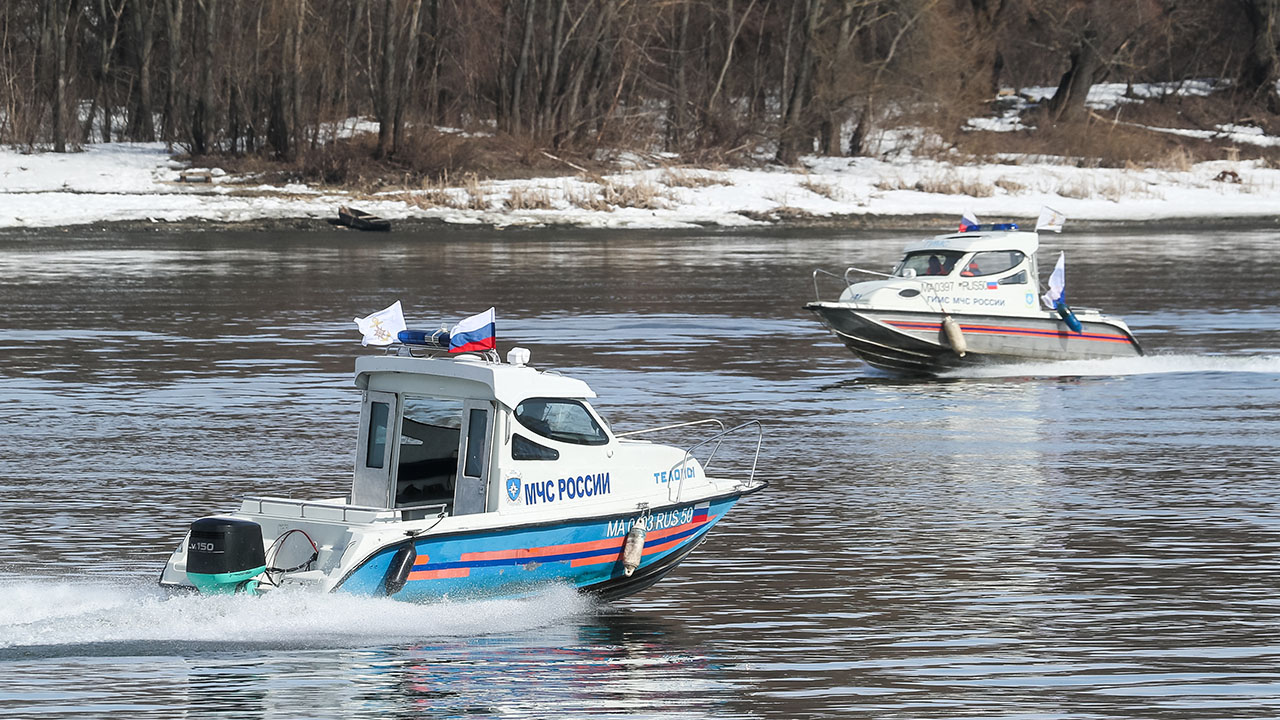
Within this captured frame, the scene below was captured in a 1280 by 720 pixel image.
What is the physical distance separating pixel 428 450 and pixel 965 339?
16.2 m

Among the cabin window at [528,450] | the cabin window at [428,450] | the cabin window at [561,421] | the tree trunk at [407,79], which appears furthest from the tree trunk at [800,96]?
the cabin window at [528,450]

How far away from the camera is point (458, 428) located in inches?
532

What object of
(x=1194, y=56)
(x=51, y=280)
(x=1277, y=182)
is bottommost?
(x=51, y=280)

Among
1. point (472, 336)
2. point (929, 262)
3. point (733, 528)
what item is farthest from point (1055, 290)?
point (472, 336)

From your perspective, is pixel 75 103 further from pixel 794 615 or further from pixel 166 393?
pixel 794 615

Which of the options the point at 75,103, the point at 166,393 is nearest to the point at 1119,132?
the point at 75,103

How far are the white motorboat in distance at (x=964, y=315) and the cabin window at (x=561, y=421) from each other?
566 inches

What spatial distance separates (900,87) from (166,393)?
4767cm

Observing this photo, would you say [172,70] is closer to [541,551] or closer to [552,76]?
[552,76]

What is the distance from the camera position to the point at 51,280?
40.4 m

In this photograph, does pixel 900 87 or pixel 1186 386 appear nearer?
pixel 1186 386

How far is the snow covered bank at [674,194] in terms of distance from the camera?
5578cm

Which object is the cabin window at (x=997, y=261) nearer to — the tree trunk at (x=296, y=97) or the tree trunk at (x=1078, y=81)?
the tree trunk at (x=296, y=97)

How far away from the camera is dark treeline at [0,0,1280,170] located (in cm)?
6134
